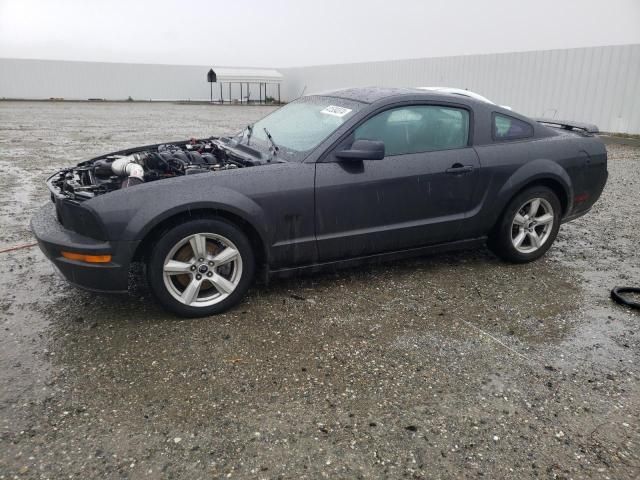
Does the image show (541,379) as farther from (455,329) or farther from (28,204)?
(28,204)

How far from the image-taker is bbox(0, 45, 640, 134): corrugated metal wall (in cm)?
1495

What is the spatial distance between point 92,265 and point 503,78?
18904 mm

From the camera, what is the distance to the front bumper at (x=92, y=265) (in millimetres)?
3193

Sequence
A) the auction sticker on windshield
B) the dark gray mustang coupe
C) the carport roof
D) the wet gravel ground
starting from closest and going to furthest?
the wet gravel ground
the dark gray mustang coupe
the auction sticker on windshield
the carport roof

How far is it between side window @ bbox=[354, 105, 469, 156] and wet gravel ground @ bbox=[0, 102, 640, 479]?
1081 mm

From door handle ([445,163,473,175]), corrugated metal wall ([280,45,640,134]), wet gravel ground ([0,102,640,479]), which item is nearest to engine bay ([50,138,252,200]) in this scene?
wet gravel ground ([0,102,640,479])

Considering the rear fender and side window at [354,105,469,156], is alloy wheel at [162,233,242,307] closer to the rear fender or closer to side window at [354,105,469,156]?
side window at [354,105,469,156]

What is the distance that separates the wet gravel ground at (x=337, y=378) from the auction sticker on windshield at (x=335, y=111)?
4.29 feet

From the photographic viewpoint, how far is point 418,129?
13.3ft

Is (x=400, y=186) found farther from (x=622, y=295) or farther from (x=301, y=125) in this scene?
(x=622, y=295)

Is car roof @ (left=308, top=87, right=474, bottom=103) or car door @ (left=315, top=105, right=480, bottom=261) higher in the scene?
car roof @ (left=308, top=87, right=474, bottom=103)

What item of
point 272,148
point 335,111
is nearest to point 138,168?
point 272,148

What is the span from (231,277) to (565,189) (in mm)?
3030

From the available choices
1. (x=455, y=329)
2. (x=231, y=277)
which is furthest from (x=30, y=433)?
(x=455, y=329)
